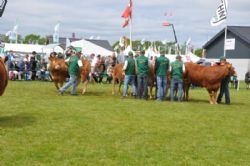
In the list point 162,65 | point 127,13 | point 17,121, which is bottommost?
point 17,121

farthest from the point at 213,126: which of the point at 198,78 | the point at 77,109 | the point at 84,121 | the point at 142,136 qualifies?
the point at 198,78

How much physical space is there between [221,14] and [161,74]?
8701 millimetres

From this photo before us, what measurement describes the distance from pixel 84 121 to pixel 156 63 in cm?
624

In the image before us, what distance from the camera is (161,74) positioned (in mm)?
16031

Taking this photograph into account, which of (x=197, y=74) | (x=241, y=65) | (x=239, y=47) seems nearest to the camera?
(x=197, y=74)

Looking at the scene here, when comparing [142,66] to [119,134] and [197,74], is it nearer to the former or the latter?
[197,74]

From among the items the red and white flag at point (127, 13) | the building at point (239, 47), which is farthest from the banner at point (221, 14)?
the building at point (239, 47)

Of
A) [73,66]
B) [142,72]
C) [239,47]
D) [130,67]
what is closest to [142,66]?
[142,72]

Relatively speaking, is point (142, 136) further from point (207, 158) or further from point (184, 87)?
point (184, 87)

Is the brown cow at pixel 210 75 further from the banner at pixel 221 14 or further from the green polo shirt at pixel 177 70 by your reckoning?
the banner at pixel 221 14

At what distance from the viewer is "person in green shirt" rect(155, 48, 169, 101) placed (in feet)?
52.4

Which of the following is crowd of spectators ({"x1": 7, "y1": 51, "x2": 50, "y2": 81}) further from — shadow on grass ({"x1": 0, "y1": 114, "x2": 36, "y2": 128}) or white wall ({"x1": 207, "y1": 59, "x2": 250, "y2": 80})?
white wall ({"x1": 207, "y1": 59, "x2": 250, "y2": 80})

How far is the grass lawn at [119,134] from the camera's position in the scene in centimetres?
715

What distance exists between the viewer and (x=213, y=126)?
1054cm
